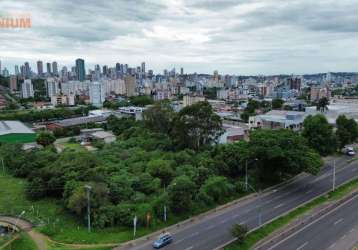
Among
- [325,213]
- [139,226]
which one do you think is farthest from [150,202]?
[325,213]

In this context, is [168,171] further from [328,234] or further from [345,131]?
[345,131]

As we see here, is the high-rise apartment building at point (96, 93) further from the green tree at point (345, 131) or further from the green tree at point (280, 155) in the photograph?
the green tree at point (280, 155)

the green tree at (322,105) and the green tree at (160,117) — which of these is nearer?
the green tree at (160,117)

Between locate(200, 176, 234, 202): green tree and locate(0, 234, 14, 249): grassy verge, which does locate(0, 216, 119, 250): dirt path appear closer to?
locate(0, 234, 14, 249): grassy verge

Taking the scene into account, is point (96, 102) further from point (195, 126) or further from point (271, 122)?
point (195, 126)

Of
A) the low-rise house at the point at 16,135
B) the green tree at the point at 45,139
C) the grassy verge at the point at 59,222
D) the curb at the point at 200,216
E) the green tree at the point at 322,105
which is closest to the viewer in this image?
the curb at the point at 200,216

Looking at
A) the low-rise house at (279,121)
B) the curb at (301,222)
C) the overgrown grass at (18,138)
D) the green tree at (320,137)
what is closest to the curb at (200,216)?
the curb at (301,222)
